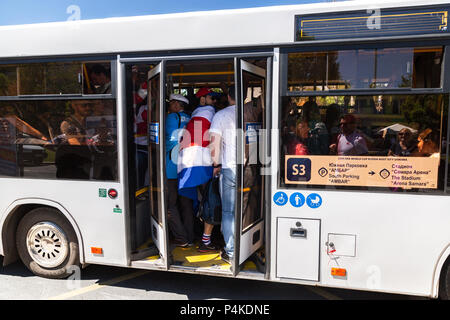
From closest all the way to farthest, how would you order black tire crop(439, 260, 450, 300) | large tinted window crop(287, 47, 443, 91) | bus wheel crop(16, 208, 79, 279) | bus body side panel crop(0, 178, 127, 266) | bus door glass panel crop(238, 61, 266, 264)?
large tinted window crop(287, 47, 443, 91)
black tire crop(439, 260, 450, 300)
bus door glass panel crop(238, 61, 266, 264)
bus body side panel crop(0, 178, 127, 266)
bus wheel crop(16, 208, 79, 279)

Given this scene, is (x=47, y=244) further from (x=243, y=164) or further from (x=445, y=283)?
(x=445, y=283)

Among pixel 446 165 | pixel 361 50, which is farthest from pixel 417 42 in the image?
pixel 446 165

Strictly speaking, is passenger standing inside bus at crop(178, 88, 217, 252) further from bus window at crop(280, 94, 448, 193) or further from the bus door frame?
bus window at crop(280, 94, 448, 193)

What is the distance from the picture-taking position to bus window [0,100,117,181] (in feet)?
13.5

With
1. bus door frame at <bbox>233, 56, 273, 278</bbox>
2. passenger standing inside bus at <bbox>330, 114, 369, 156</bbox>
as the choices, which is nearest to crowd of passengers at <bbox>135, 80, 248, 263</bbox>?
bus door frame at <bbox>233, 56, 273, 278</bbox>

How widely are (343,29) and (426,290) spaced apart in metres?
2.56

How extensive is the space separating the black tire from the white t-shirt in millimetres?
2236

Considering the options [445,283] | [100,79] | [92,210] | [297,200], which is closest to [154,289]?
[92,210]

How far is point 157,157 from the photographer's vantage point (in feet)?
13.8

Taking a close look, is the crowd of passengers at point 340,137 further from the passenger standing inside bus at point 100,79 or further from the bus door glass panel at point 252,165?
the passenger standing inside bus at point 100,79

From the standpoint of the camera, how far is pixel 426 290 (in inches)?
136

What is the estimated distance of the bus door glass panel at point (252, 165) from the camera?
384 cm

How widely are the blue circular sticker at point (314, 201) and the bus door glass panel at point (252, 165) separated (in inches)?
26.0
